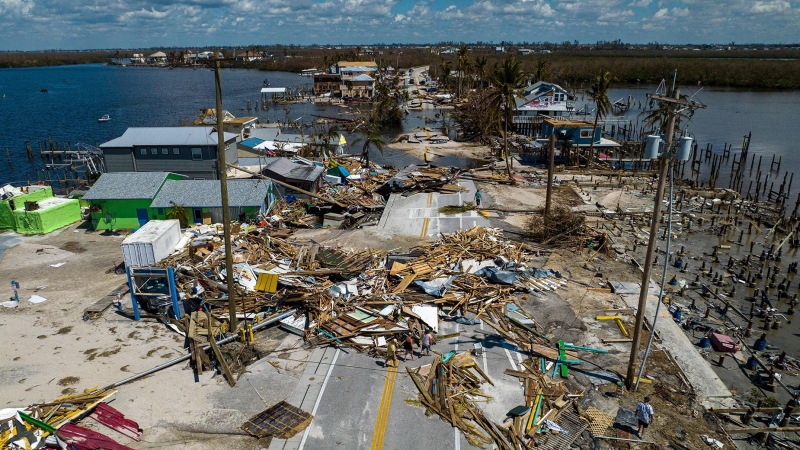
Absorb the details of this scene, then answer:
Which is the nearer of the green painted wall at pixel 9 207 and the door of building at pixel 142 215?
the green painted wall at pixel 9 207

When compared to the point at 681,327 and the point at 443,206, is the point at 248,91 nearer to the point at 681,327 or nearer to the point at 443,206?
the point at 443,206

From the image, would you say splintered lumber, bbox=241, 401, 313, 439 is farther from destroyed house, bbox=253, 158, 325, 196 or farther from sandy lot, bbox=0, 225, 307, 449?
destroyed house, bbox=253, 158, 325, 196

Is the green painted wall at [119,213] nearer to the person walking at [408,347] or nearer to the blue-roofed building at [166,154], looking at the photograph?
the blue-roofed building at [166,154]

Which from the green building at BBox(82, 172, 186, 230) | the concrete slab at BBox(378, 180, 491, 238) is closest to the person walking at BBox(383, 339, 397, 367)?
the concrete slab at BBox(378, 180, 491, 238)

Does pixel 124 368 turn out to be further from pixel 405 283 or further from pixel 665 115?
pixel 665 115

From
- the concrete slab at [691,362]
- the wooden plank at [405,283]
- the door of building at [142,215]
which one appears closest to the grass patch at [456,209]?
the wooden plank at [405,283]

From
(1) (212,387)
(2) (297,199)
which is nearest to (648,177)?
(2) (297,199)
